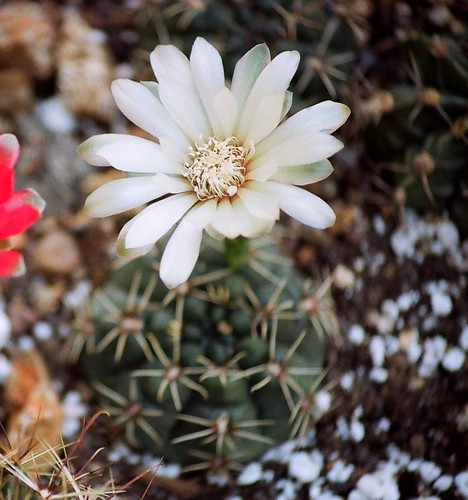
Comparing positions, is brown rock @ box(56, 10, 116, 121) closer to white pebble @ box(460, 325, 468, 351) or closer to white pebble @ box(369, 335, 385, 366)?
white pebble @ box(369, 335, 385, 366)

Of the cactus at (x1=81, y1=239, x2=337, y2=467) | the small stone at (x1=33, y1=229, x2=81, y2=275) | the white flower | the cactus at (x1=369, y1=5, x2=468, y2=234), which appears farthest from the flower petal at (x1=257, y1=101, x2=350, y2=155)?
the small stone at (x1=33, y1=229, x2=81, y2=275)

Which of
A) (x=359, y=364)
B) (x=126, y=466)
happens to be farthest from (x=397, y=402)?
(x=126, y=466)

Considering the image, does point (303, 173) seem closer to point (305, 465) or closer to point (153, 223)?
point (153, 223)

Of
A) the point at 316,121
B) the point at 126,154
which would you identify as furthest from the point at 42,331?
the point at 316,121

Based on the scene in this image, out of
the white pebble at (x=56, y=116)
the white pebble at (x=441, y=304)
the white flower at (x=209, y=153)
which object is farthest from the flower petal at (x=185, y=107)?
the white pebble at (x=56, y=116)

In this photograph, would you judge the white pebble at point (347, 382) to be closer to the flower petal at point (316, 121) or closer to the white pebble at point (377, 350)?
the white pebble at point (377, 350)

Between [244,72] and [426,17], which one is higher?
[244,72]

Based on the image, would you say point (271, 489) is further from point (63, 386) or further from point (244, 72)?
point (244, 72)

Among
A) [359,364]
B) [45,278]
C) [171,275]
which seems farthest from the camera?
[45,278]
